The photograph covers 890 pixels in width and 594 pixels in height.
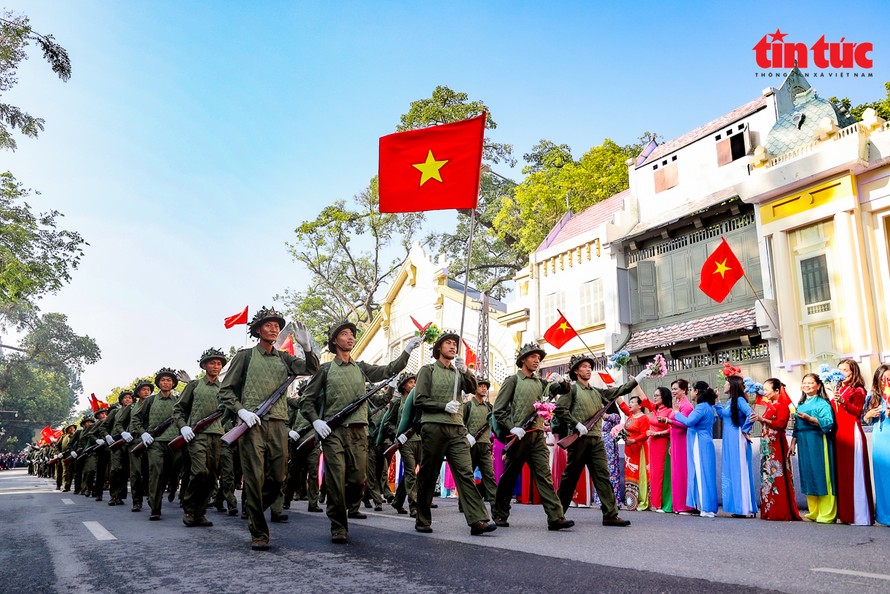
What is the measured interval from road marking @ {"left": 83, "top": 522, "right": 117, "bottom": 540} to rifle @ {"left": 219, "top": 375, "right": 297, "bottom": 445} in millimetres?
1646

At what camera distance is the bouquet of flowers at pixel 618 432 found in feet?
39.0

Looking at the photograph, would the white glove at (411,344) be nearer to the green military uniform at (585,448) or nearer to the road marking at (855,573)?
the green military uniform at (585,448)

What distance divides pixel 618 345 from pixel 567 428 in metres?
13.0

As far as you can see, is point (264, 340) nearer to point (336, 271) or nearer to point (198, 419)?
point (198, 419)

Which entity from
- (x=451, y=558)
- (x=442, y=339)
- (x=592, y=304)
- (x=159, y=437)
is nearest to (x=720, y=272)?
(x=592, y=304)

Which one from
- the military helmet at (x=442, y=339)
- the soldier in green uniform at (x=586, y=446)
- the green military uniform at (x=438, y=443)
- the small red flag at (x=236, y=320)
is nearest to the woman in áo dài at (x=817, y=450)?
the soldier in green uniform at (x=586, y=446)

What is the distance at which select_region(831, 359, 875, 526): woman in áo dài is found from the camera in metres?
8.30

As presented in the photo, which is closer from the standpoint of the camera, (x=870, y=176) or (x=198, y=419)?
(x=198, y=419)

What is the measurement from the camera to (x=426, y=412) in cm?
762

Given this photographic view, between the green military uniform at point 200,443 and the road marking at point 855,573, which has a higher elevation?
the green military uniform at point 200,443

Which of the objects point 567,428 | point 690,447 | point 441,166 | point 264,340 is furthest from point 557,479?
point 264,340

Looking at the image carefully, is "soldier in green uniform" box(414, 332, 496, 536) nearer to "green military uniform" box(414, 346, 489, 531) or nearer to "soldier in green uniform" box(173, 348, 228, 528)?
"green military uniform" box(414, 346, 489, 531)

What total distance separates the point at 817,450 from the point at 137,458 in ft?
32.8

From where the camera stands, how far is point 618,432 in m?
12.0
